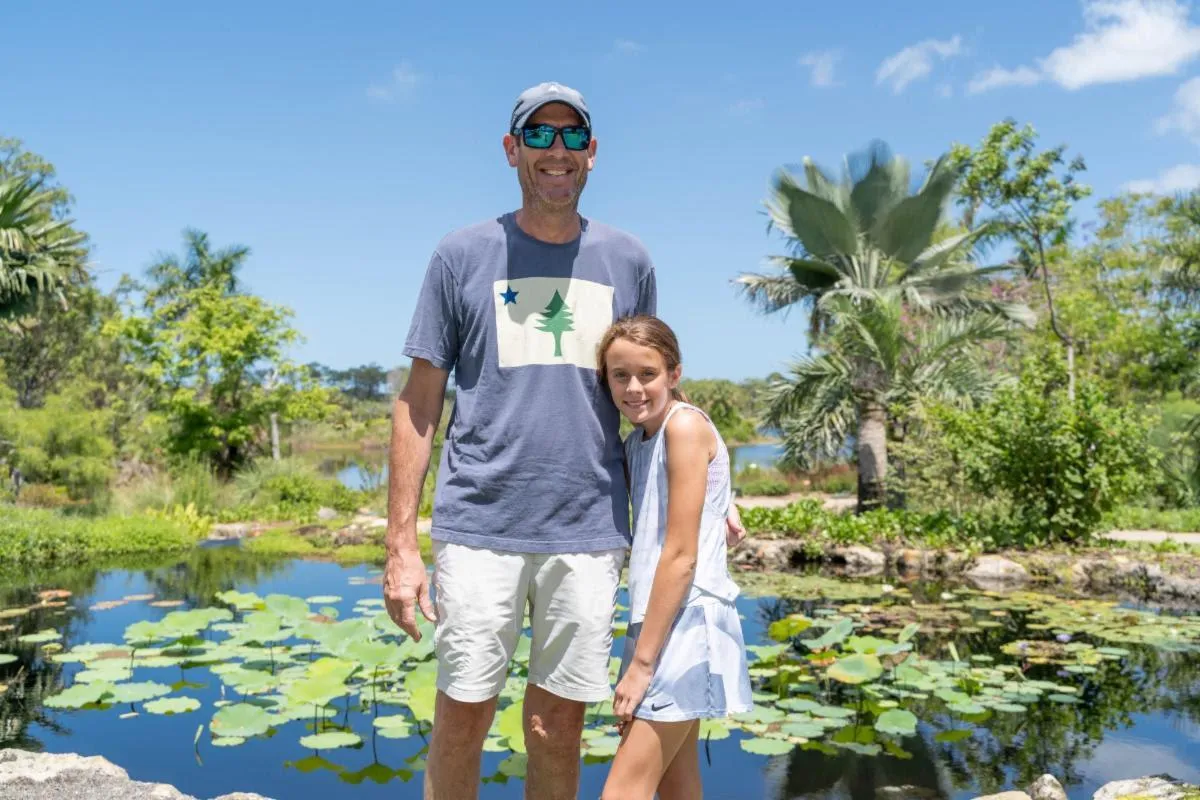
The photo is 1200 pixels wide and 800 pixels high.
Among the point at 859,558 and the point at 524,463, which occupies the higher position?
the point at 524,463

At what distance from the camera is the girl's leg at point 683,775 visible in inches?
81.5

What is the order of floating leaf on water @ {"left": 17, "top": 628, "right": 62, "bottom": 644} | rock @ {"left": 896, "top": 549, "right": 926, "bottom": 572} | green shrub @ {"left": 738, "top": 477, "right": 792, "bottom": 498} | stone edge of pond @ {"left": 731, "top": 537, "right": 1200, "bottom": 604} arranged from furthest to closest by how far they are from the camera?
green shrub @ {"left": 738, "top": 477, "right": 792, "bottom": 498} < rock @ {"left": 896, "top": 549, "right": 926, "bottom": 572} < stone edge of pond @ {"left": 731, "top": 537, "right": 1200, "bottom": 604} < floating leaf on water @ {"left": 17, "top": 628, "right": 62, "bottom": 644}

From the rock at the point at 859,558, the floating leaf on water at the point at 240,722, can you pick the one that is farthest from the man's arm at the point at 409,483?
the rock at the point at 859,558

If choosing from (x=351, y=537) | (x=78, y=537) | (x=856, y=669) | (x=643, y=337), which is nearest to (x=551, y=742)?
(x=643, y=337)

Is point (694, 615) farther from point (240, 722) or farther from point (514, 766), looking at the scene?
point (240, 722)

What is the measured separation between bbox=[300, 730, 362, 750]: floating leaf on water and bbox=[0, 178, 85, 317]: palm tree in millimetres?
13721

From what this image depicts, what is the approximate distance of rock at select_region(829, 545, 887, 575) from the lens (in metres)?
9.31

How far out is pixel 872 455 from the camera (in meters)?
11.8

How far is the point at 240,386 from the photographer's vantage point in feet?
60.9

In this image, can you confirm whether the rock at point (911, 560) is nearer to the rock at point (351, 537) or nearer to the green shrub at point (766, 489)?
the rock at point (351, 537)

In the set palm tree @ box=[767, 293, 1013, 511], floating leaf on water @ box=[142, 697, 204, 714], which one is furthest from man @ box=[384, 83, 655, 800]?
palm tree @ box=[767, 293, 1013, 511]

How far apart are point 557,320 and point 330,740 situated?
8.57 ft

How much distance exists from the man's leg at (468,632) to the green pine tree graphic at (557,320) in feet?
1.54

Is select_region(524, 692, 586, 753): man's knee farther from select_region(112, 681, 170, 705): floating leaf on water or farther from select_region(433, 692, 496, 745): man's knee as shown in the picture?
select_region(112, 681, 170, 705): floating leaf on water
